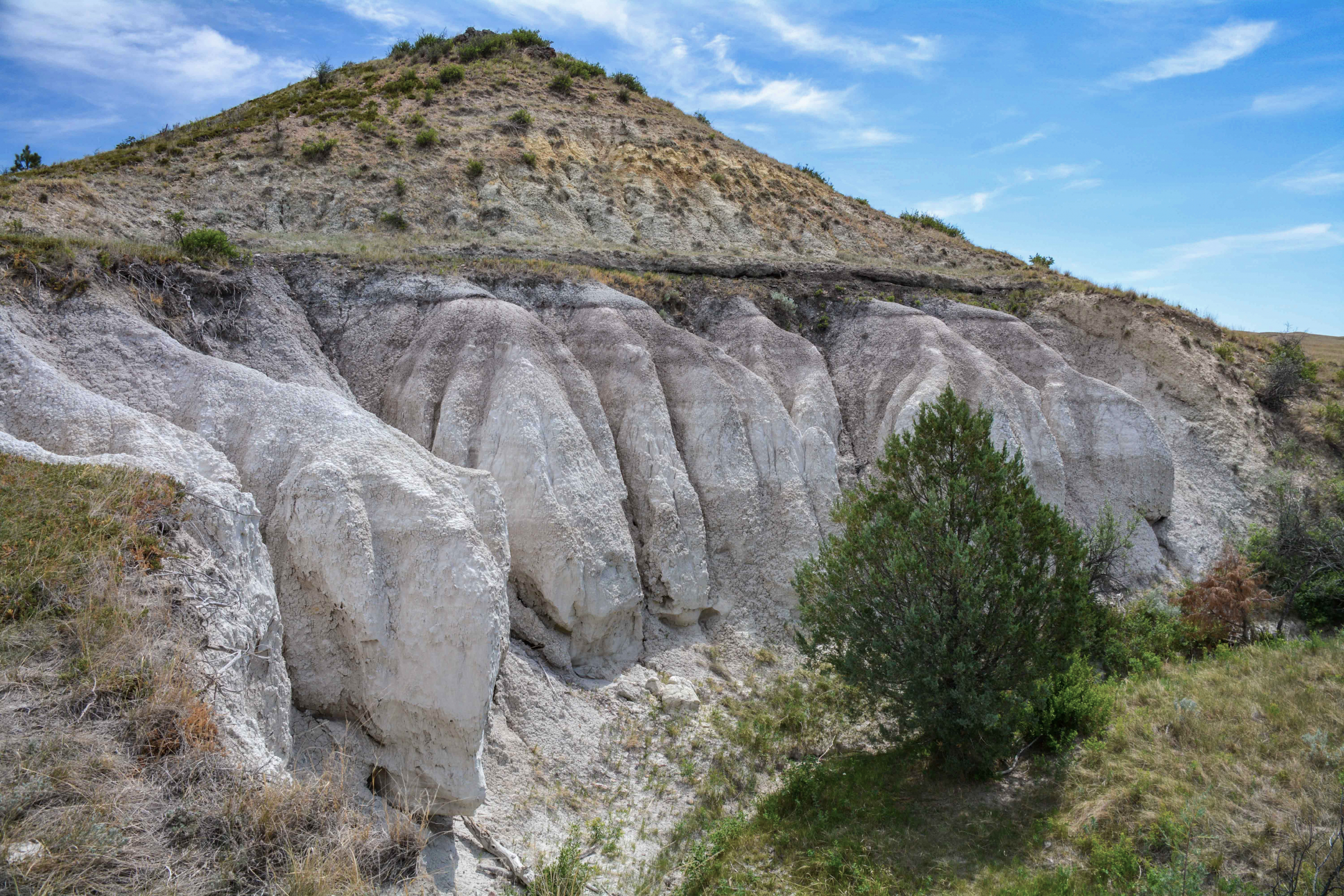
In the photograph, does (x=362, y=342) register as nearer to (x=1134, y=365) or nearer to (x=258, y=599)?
(x=258, y=599)

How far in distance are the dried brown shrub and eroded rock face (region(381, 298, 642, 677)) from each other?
1327cm

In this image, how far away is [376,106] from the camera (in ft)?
107

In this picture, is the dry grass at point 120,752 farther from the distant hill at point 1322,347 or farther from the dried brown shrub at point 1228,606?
the distant hill at point 1322,347

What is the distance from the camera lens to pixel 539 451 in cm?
1555

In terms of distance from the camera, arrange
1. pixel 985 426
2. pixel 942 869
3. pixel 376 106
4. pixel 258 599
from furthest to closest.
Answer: pixel 376 106, pixel 985 426, pixel 942 869, pixel 258 599

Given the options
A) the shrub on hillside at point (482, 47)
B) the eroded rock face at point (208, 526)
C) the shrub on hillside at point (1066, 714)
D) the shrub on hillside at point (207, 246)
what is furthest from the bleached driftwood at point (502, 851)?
the shrub on hillside at point (482, 47)

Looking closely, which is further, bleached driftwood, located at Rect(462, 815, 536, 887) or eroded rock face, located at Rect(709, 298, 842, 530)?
eroded rock face, located at Rect(709, 298, 842, 530)

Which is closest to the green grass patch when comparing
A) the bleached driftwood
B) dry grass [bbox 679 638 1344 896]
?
the bleached driftwood

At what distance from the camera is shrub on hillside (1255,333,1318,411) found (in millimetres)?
26359

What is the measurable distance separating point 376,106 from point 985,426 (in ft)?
101

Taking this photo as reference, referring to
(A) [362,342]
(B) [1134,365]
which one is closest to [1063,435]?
(B) [1134,365]

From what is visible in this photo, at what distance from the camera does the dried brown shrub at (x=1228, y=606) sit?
1736cm

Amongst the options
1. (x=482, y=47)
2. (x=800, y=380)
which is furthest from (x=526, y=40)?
(x=800, y=380)

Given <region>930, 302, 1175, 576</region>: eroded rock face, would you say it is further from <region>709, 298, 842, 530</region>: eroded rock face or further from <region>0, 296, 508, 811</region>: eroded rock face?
<region>0, 296, 508, 811</region>: eroded rock face
